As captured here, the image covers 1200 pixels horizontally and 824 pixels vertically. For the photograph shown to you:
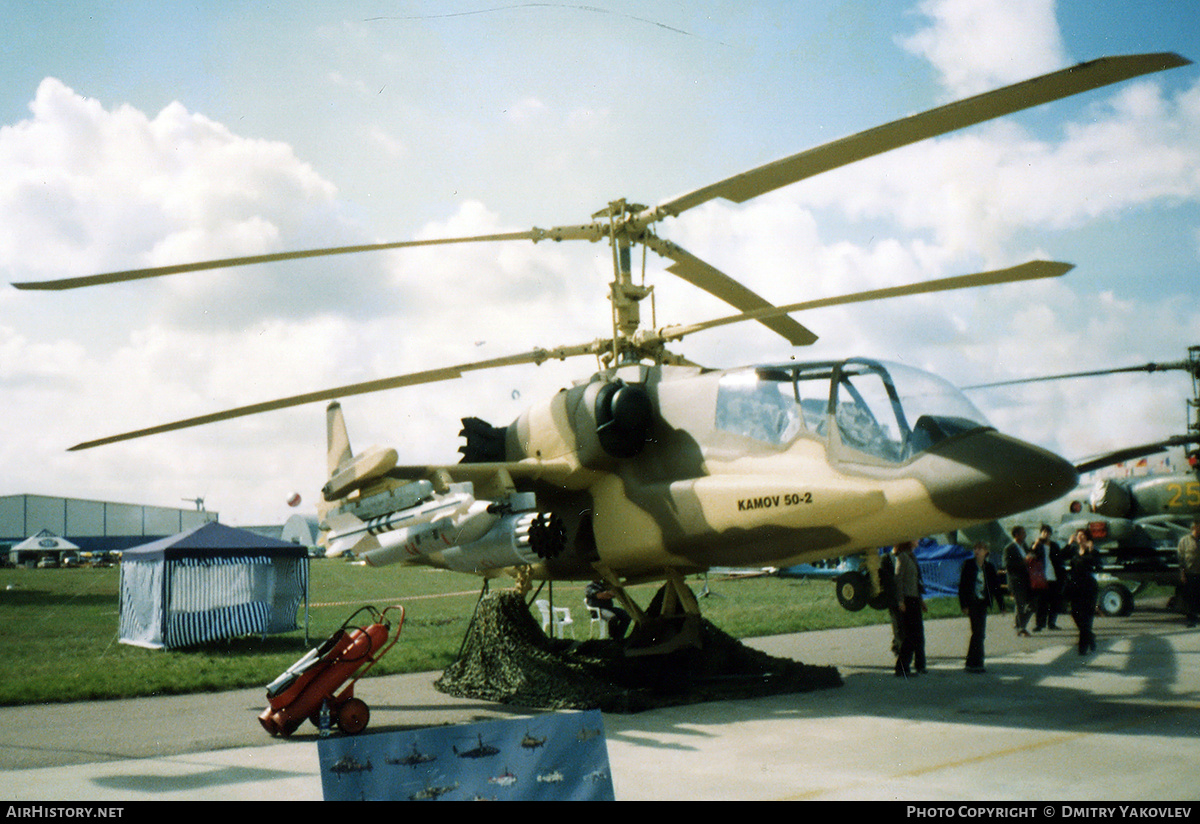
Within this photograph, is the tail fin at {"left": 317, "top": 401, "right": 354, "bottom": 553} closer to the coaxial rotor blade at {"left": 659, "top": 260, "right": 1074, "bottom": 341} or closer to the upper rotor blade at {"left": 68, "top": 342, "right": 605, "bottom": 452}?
the upper rotor blade at {"left": 68, "top": 342, "right": 605, "bottom": 452}

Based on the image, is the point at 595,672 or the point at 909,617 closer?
the point at 595,672

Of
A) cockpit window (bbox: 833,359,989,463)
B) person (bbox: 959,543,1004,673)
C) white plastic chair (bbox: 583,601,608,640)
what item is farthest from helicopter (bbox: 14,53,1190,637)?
white plastic chair (bbox: 583,601,608,640)

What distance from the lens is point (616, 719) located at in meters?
8.31

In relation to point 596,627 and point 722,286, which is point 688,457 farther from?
point 596,627

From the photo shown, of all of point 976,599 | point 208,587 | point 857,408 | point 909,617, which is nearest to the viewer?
point 857,408

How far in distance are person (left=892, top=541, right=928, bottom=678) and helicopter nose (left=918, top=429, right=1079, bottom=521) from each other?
355 cm

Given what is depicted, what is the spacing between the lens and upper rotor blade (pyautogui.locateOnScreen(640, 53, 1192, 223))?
16.6 feet

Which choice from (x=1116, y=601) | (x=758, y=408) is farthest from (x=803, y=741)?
(x=1116, y=601)

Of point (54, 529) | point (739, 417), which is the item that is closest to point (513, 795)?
point (739, 417)

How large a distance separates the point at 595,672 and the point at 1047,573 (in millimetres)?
9624

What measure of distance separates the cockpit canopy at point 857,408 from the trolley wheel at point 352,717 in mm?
4456

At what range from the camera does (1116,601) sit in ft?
60.1

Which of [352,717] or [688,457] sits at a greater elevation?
[688,457]

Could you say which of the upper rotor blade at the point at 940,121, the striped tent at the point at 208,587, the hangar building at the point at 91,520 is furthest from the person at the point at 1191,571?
the hangar building at the point at 91,520
